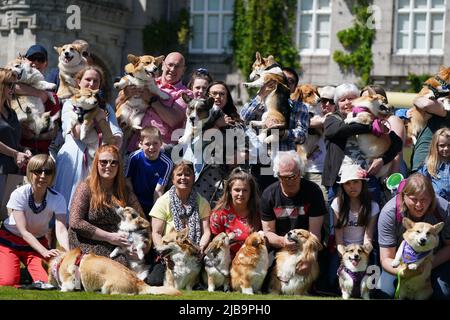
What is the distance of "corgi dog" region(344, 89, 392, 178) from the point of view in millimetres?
9641

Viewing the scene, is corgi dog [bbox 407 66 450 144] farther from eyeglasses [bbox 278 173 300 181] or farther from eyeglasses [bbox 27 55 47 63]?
eyeglasses [bbox 27 55 47 63]

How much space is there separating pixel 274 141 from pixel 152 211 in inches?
57.1

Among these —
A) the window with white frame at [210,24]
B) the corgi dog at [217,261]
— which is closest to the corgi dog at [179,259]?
the corgi dog at [217,261]

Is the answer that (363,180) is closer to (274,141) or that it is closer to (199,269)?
(274,141)

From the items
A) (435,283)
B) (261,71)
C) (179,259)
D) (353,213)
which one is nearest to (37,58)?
(261,71)

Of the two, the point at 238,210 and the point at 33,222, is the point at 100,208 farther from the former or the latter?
the point at 238,210

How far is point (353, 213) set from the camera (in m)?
9.29

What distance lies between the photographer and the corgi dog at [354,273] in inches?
347

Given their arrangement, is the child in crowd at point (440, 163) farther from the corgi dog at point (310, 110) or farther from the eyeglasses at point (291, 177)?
the corgi dog at point (310, 110)

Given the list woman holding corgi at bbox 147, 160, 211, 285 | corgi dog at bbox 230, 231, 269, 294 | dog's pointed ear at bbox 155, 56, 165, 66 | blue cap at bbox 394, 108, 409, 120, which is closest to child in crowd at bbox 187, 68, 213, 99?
dog's pointed ear at bbox 155, 56, 165, 66

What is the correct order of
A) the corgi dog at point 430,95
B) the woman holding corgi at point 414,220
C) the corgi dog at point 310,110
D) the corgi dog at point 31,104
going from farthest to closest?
the corgi dog at point 310,110
the corgi dog at point 31,104
the corgi dog at point 430,95
the woman holding corgi at point 414,220

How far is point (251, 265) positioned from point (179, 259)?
672 millimetres

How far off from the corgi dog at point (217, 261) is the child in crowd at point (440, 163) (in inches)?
80.4

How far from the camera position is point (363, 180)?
933 cm
